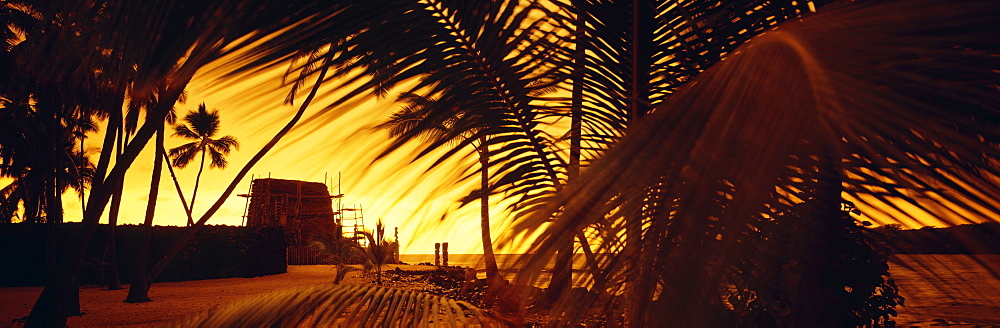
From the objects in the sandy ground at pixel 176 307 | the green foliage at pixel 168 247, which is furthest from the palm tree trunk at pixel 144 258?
the green foliage at pixel 168 247

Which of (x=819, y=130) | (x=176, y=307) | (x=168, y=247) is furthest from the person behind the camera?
(x=168, y=247)

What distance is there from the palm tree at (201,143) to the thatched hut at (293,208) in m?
6.10

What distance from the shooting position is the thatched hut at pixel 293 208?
3616 centimetres

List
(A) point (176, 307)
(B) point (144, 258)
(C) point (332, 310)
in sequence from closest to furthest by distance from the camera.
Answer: (C) point (332, 310)
(A) point (176, 307)
(B) point (144, 258)

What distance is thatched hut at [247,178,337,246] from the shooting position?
36156mm

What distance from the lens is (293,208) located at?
1499 inches

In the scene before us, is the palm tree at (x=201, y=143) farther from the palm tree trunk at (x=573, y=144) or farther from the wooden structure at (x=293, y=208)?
the palm tree trunk at (x=573, y=144)

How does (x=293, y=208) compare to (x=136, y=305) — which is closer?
(x=136, y=305)

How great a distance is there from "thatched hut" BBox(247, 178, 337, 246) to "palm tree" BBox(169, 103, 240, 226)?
610 centimetres

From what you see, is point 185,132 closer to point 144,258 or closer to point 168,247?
point 168,247

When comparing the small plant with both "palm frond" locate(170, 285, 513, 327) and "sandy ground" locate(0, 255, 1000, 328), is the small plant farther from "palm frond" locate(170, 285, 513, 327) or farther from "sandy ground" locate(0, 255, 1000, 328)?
"palm frond" locate(170, 285, 513, 327)

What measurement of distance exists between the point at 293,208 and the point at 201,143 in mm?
13411

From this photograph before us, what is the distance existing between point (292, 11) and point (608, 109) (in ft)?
3.34

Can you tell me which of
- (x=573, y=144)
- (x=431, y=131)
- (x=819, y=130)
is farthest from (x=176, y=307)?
(x=819, y=130)
